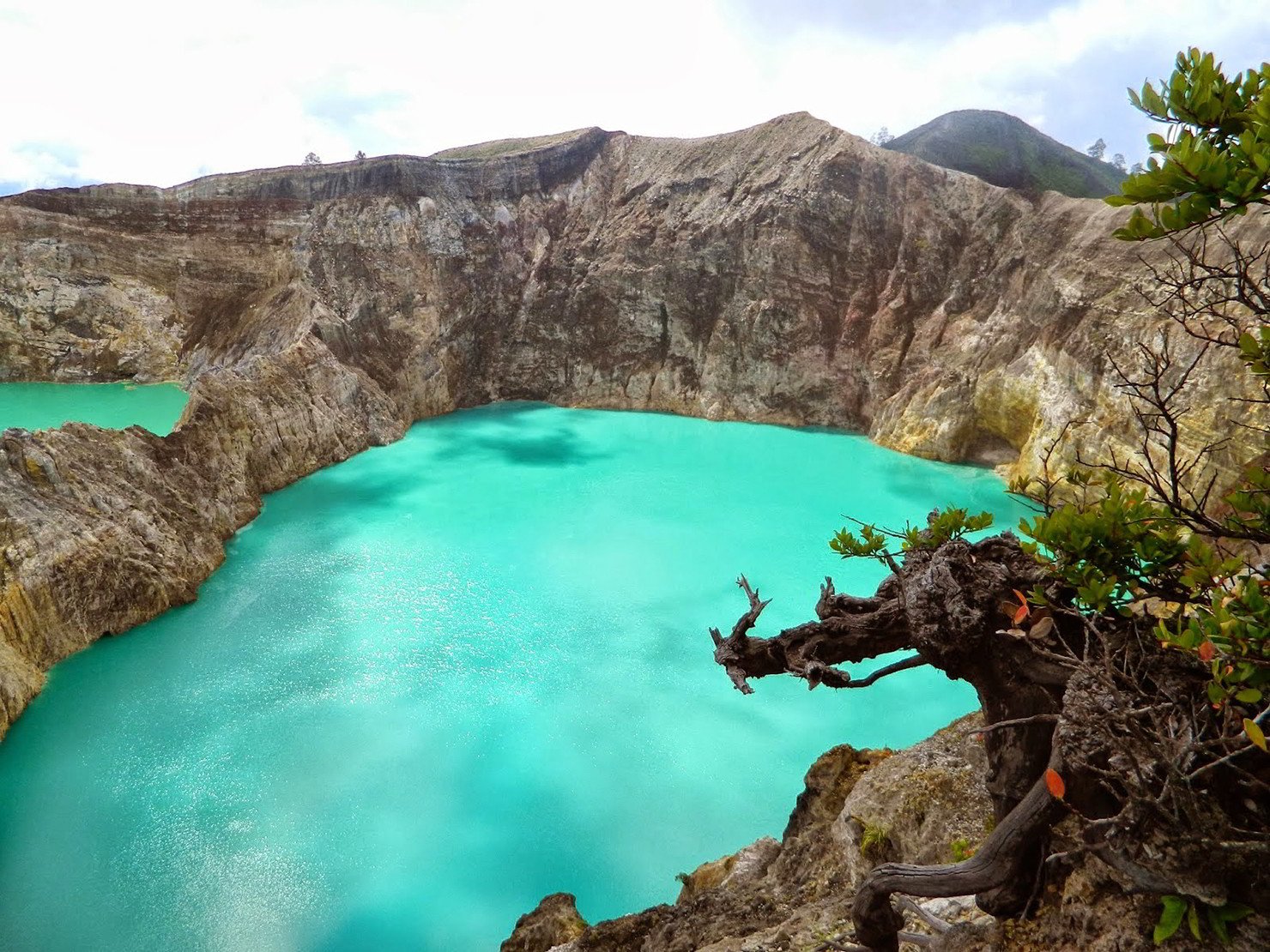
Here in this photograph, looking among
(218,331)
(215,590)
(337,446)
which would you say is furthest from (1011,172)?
(215,590)

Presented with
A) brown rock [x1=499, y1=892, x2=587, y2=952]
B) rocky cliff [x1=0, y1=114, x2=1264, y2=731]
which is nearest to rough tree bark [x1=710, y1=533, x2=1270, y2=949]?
brown rock [x1=499, y1=892, x2=587, y2=952]

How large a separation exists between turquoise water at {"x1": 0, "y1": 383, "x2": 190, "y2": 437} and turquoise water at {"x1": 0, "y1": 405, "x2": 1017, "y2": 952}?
20.5 ft

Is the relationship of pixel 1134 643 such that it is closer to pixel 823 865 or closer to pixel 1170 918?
pixel 1170 918

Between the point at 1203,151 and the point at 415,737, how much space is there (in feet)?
38.2

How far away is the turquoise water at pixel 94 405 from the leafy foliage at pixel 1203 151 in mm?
21889

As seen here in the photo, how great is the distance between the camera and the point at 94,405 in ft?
77.4

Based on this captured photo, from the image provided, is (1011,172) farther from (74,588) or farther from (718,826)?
(74,588)

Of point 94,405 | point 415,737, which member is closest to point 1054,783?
point 415,737

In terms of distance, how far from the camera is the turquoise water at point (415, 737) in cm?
846

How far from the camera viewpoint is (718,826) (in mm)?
9500

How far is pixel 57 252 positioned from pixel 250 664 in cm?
2724

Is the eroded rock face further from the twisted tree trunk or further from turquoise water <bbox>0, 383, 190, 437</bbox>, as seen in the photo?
turquoise water <bbox>0, 383, 190, 437</bbox>

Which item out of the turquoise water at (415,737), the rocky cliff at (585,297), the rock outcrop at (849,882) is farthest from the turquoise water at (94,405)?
the rock outcrop at (849,882)

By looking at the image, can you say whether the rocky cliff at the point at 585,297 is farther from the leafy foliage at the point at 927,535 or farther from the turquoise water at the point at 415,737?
the leafy foliage at the point at 927,535
